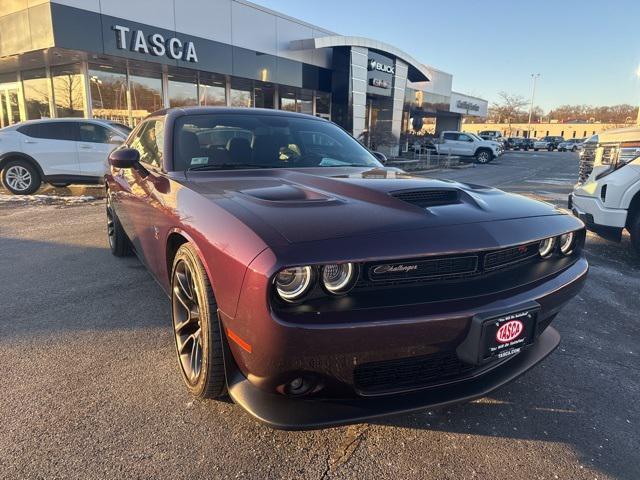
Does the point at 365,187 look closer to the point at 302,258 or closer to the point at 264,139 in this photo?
the point at 302,258

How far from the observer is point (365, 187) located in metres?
2.34

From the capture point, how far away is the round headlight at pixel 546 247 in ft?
7.63

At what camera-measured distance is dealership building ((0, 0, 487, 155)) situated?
40.3 feet

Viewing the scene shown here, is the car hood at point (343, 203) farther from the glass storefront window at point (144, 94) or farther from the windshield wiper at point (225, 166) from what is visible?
the glass storefront window at point (144, 94)

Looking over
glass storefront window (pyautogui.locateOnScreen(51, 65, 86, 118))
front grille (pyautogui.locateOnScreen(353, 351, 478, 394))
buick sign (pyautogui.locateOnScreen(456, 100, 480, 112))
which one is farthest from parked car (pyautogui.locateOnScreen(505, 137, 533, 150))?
front grille (pyautogui.locateOnScreen(353, 351, 478, 394))

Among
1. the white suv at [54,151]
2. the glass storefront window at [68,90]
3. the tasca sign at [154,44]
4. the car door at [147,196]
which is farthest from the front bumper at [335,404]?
the glass storefront window at [68,90]

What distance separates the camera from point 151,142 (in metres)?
3.60

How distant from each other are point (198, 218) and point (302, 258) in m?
0.79

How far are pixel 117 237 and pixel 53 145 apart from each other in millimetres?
5635

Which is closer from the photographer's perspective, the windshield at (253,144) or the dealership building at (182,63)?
the windshield at (253,144)

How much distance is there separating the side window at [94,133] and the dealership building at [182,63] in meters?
4.12

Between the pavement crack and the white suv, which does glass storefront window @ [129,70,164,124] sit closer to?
the white suv

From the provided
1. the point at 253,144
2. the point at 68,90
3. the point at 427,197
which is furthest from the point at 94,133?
the point at 427,197

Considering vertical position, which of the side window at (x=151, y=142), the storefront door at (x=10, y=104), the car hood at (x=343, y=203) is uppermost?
the storefront door at (x=10, y=104)
